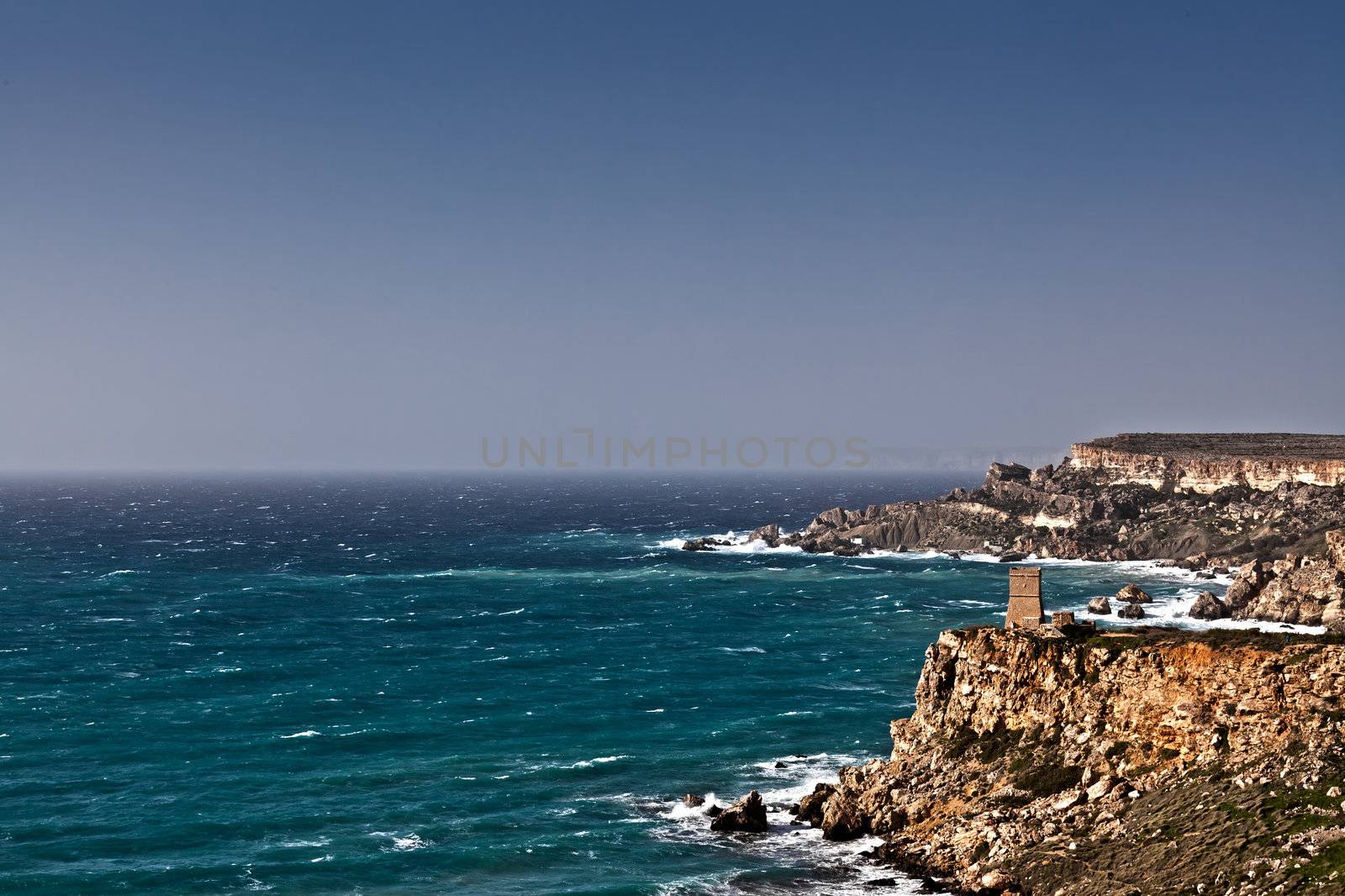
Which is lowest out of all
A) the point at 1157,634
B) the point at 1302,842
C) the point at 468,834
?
the point at 468,834

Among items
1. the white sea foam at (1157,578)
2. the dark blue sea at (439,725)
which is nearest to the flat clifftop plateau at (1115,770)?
the dark blue sea at (439,725)

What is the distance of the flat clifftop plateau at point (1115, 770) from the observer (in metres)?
48.2

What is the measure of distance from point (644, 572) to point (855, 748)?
101557 mm

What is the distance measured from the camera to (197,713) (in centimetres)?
8962

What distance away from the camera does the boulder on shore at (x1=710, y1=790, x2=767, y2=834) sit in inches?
2458

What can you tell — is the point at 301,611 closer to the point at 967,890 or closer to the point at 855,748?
the point at 855,748

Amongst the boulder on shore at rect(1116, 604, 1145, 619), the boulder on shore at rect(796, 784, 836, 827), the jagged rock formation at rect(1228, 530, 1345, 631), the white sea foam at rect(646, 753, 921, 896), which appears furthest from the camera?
the boulder on shore at rect(1116, 604, 1145, 619)

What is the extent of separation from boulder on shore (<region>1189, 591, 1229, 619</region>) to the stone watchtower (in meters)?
68.8

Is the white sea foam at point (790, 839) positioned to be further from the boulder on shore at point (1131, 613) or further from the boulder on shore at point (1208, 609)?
the boulder on shore at point (1208, 609)

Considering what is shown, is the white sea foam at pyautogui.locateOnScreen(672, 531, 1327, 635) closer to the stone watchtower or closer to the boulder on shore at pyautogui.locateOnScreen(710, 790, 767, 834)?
the stone watchtower

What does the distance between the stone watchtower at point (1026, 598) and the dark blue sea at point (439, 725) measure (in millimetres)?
14946

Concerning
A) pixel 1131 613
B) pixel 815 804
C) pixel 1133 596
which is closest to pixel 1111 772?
pixel 815 804

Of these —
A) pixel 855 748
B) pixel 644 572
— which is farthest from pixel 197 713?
pixel 644 572

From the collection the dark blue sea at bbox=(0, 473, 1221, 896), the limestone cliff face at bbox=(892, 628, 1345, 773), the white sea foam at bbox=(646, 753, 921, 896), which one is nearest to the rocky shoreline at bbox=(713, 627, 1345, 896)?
the limestone cliff face at bbox=(892, 628, 1345, 773)
